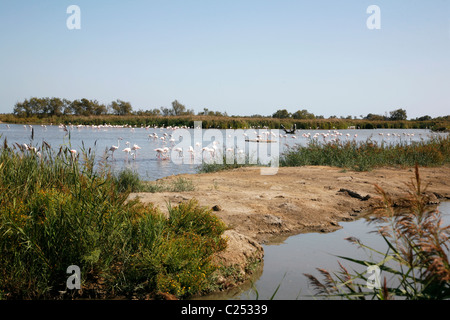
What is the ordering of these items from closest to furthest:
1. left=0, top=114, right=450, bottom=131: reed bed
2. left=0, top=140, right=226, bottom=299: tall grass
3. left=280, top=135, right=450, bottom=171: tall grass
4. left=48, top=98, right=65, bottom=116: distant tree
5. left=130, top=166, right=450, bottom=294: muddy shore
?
left=0, top=140, right=226, bottom=299: tall grass → left=130, top=166, right=450, bottom=294: muddy shore → left=280, top=135, right=450, bottom=171: tall grass → left=0, top=114, right=450, bottom=131: reed bed → left=48, top=98, right=65, bottom=116: distant tree

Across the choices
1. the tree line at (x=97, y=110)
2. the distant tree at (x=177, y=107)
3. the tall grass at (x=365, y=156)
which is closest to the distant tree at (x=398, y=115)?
the tree line at (x=97, y=110)

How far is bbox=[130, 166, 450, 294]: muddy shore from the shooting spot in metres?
6.46

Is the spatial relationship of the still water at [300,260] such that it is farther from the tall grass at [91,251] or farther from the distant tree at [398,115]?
the distant tree at [398,115]

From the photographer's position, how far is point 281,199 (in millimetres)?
9273

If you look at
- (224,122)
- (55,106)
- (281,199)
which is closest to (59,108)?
(55,106)

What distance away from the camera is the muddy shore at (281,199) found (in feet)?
21.2

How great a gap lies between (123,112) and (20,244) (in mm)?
84611

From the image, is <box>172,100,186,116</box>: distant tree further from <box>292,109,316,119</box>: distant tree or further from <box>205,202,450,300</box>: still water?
<box>205,202,450,300</box>: still water

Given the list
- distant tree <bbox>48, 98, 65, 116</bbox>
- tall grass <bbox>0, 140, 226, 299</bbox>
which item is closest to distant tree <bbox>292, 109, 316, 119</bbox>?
distant tree <bbox>48, 98, 65, 116</bbox>

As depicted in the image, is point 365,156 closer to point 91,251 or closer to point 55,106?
→ point 91,251

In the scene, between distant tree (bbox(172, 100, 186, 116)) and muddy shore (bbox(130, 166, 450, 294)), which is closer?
muddy shore (bbox(130, 166, 450, 294))

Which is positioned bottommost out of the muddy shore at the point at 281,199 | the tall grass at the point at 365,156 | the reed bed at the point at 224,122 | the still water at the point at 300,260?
the still water at the point at 300,260

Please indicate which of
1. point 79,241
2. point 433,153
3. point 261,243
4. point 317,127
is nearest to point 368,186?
point 261,243
